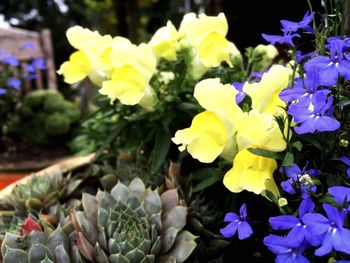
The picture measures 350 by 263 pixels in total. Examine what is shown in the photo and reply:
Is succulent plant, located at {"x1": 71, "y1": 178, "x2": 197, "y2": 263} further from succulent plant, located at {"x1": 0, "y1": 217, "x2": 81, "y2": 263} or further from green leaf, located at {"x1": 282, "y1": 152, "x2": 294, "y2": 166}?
green leaf, located at {"x1": 282, "y1": 152, "x2": 294, "y2": 166}

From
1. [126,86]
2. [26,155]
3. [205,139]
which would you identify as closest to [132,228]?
[205,139]

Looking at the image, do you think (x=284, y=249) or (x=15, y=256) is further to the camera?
(x=15, y=256)

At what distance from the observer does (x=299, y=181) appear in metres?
0.62

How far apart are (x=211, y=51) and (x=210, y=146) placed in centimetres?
30

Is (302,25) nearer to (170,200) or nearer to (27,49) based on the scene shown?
(170,200)

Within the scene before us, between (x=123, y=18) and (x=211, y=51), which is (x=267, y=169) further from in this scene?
(x=123, y=18)

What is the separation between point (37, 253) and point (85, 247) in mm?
71

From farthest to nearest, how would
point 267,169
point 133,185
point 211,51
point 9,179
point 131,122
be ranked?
point 9,179 < point 131,122 < point 211,51 < point 133,185 < point 267,169

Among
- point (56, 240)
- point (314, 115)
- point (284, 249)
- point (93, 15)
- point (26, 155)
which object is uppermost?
point (314, 115)

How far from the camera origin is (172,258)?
72cm

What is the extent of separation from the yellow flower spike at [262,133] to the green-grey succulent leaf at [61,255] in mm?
299

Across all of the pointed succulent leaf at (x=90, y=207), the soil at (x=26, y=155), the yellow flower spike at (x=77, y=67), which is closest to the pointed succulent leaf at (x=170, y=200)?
the pointed succulent leaf at (x=90, y=207)

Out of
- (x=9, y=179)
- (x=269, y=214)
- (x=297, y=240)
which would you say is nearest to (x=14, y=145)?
(x=9, y=179)

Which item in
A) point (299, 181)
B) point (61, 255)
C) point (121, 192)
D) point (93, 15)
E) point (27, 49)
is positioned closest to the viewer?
point (299, 181)
